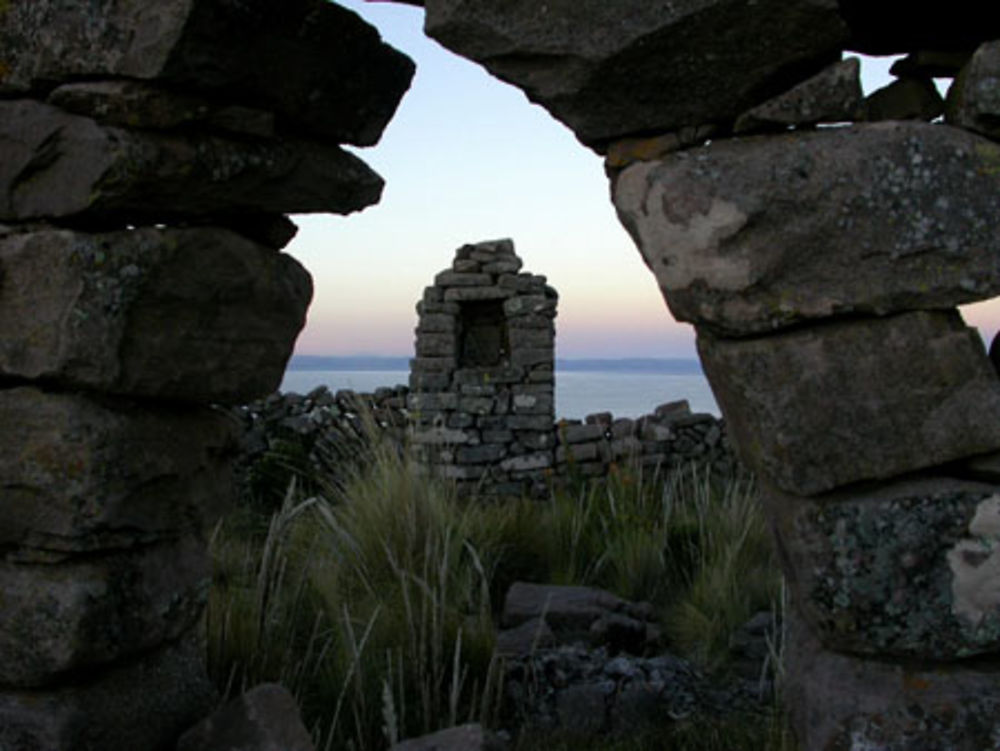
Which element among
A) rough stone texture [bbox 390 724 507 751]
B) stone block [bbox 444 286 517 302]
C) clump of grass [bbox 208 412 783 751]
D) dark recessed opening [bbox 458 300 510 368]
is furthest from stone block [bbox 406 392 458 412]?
rough stone texture [bbox 390 724 507 751]

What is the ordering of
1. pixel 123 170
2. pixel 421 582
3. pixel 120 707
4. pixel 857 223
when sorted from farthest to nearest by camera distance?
pixel 421 582 < pixel 120 707 < pixel 123 170 < pixel 857 223

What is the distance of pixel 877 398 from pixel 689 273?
47 cm

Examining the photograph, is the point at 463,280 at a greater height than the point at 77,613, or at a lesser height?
greater

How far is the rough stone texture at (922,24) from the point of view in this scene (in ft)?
7.92

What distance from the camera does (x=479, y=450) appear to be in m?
10.2

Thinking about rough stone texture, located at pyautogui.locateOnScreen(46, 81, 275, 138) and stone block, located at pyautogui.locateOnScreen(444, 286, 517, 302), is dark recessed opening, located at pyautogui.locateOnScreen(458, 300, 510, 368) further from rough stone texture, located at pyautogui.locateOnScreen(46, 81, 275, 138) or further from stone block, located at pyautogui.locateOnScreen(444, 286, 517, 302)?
rough stone texture, located at pyautogui.locateOnScreen(46, 81, 275, 138)

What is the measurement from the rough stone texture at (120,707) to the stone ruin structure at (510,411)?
6.62 metres

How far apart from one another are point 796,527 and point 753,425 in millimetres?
238

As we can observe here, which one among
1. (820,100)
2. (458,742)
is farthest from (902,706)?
(458,742)

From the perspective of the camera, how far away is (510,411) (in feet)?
33.4

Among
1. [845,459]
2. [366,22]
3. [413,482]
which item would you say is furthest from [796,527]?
[413,482]

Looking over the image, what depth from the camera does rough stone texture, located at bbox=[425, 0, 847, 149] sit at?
221 centimetres

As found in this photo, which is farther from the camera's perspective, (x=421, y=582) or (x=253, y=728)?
(x=421, y=582)

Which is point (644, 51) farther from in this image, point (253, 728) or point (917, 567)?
point (253, 728)
